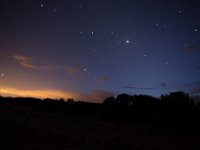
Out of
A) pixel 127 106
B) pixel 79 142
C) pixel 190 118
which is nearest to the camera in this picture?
pixel 79 142

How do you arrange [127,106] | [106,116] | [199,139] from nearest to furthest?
[199,139] → [127,106] → [106,116]

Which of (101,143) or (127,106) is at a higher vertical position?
(127,106)

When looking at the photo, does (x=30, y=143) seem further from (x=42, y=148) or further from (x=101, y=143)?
(x=101, y=143)

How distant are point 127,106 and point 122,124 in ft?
9.74

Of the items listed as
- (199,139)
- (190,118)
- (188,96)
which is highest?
(188,96)

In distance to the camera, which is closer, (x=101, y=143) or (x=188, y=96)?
(x=101, y=143)

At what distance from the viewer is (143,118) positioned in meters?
→ 36.6

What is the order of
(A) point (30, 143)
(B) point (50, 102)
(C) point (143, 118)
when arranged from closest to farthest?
(A) point (30, 143)
(C) point (143, 118)
(B) point (50, 102)

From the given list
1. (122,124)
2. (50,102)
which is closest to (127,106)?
(122,124)

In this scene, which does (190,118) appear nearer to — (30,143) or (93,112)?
(30,143)

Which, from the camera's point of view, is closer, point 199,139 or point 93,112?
point 199,139

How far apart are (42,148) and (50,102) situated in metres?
51.5

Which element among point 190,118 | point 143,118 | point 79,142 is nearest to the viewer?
point 79,142

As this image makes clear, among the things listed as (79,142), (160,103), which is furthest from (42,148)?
(160,103)
